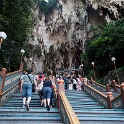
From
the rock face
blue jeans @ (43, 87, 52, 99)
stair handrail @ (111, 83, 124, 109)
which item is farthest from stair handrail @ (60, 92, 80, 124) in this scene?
the rock face

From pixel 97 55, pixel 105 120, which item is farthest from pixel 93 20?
pixel 105 120

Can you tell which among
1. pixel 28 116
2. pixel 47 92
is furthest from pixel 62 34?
pixel 28 116

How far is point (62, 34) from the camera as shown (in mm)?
31312

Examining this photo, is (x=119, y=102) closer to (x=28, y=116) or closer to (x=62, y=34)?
(x=28, y=116)

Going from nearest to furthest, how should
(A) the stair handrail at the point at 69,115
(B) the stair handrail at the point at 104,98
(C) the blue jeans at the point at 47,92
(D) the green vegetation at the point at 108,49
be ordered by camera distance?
(A) the stair handrail at the point at 69,115, (C) the blue jeans at the point at 47,92, (B) the stair handrail at the point at 104,98, (D) the green vegetation at the point at 108,49

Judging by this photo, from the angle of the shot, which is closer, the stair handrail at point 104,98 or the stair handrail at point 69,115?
the stair handrail at point 69,115

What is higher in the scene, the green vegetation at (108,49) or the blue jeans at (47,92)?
the green vegetation at (108,49)

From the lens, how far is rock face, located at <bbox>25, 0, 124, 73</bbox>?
29.9 m

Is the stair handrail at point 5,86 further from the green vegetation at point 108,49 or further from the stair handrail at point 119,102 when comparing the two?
the green vegetation at point 108,49

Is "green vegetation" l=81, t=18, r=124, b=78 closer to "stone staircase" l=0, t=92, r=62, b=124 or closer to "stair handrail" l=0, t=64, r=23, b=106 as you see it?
"stair handrail" l=0, t=64, r=23, b=106

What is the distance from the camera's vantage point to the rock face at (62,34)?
2992 cm

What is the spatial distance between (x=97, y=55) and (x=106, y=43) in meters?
2.04

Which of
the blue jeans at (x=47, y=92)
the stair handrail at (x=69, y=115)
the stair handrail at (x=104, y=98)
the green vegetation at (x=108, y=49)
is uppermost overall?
the green vegetation at (x=108, y=49)

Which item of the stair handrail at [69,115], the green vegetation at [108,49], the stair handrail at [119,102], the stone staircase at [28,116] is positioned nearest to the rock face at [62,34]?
the green vegetation at [108,49]
